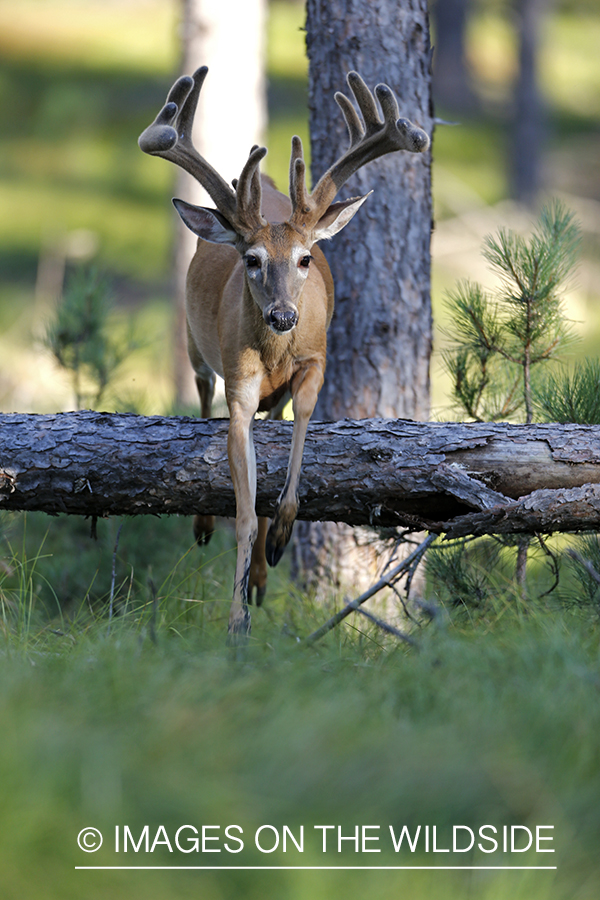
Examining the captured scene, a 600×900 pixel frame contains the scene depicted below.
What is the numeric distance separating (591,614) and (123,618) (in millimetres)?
1557

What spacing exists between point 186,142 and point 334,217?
2.11ft

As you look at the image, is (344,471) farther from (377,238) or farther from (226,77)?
(226,77)

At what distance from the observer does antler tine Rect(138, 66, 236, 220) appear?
11.2 feet

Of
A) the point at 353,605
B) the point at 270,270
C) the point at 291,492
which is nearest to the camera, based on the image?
the point at 353,605

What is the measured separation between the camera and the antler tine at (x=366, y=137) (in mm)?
3445

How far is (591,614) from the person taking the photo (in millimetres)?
3012

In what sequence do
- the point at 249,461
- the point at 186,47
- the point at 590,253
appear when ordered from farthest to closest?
the point at 590,253
the point at 186,47
the point at 249,461

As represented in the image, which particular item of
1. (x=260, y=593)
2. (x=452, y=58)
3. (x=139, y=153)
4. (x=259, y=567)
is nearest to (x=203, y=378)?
(x=259, y=567)

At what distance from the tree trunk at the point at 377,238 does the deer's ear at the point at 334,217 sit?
49 cm

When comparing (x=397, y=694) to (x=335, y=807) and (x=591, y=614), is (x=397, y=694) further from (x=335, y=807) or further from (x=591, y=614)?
(x=591, y=614)

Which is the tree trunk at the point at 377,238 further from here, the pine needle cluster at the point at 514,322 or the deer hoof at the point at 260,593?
the deer hoof at the point at 260,593

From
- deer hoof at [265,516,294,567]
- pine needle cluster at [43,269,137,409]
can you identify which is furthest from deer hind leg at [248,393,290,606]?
pine needle cluster at [43,269,137,409]

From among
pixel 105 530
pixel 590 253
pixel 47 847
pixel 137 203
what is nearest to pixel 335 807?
pixel 47 847

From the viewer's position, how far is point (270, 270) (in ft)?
11.1
